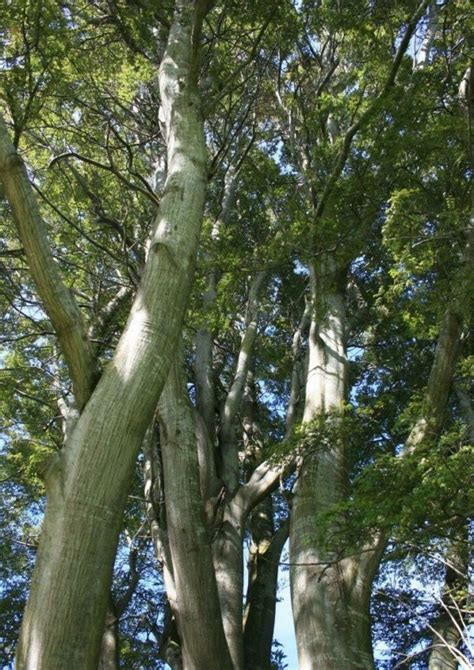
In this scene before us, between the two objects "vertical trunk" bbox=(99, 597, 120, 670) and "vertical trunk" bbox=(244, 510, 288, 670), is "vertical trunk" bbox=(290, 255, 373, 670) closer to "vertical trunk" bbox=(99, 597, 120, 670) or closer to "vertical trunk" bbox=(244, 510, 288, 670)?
"vertical trunk" bbox=(244, 510, 288, 670)

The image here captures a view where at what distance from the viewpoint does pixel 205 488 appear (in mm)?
8062

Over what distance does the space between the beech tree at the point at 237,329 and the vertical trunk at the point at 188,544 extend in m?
0.02

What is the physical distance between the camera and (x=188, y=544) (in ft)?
20.9

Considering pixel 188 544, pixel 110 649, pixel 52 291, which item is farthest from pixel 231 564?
pixel 52 291

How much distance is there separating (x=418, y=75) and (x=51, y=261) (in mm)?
6480

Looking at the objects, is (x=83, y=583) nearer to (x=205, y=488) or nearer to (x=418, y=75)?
(x=205, y=488)

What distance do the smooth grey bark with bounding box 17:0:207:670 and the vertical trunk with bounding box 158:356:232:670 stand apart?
3069mm

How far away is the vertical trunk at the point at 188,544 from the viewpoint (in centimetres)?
604

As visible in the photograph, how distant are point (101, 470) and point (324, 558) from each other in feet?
12.9

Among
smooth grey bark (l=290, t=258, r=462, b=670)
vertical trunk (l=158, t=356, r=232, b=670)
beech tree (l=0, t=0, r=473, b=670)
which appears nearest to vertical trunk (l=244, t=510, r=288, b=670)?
beech tree (l=0, t=0, r=473, b=670)

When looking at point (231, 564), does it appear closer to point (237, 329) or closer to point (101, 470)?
point (101, 470)

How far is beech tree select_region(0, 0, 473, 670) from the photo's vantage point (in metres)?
3.64

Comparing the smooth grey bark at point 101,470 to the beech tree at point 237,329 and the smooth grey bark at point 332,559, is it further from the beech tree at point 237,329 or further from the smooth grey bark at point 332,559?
the smooth grey bark at point 332,559

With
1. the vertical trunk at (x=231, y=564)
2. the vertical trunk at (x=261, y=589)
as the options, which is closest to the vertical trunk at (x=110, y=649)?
the vertical trunk at (x=261, y=589)
